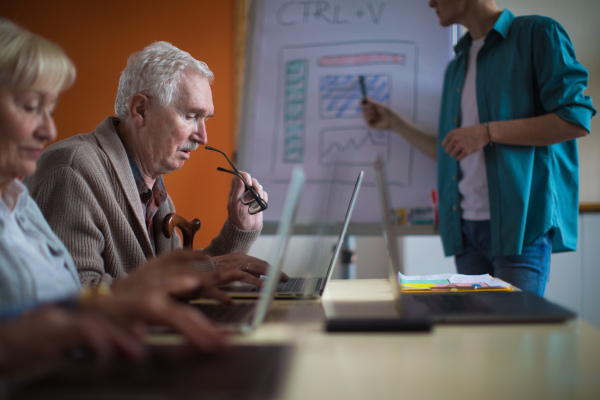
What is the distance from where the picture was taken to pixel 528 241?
1.80 m

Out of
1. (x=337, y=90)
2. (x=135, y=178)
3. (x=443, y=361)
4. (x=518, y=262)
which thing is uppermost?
(x=337, y=90)

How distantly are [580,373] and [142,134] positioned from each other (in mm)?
1310

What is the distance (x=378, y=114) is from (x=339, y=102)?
0.69 feet

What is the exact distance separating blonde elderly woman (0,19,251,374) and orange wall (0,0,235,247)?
6.18ft

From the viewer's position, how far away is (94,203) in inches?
50.4

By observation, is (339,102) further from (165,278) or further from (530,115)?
(165,278)

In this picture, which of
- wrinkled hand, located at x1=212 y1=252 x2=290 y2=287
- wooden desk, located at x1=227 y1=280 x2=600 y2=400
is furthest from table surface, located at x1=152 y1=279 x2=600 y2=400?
wrinkled hand, located at x1=212 y1=252 x2=290 y2=287

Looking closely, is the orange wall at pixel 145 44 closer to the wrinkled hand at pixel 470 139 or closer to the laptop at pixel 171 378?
the wrinkled hand at pixel 470 139

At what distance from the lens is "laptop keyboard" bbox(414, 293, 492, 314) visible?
885mm

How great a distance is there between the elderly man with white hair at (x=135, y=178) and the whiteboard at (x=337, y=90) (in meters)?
0.97

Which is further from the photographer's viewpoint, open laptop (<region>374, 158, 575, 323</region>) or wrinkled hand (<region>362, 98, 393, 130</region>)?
wrinkled hand (<region>362, 98, 393, 130</region>)

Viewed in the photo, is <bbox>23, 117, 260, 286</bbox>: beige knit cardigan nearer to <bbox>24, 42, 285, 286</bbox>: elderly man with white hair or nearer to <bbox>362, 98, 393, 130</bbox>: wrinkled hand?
<bbox>24, 42, 285, 286</bbox>: elderly man with white hair

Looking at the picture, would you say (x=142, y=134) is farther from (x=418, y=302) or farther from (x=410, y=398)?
(x=410, y=398)

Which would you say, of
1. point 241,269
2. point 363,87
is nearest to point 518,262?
point 241,269
